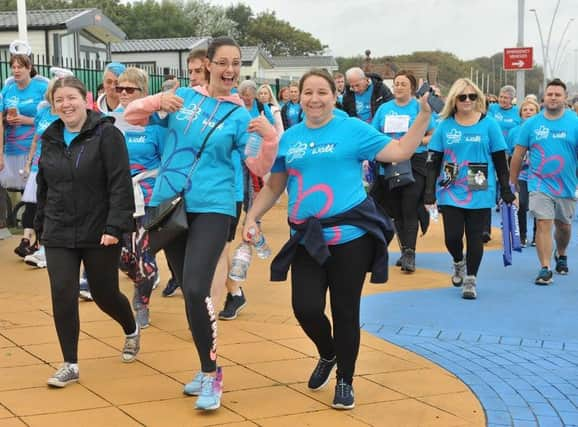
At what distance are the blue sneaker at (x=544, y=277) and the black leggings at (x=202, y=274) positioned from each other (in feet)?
16.1

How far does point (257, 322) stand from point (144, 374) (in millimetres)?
1625

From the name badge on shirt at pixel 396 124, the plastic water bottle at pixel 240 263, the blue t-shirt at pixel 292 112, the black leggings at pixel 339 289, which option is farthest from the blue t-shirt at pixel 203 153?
the blue t-shirt at pixel 292 112

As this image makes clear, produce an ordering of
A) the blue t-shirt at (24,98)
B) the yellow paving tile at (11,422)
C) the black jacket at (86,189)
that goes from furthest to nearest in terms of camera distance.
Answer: the blue t-shirt at (24,98) < the black jacket at (86,189) < the yellow paving tile at (11,422)

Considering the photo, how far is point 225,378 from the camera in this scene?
5441mm

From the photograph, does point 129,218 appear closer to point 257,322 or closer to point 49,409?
point 49,409

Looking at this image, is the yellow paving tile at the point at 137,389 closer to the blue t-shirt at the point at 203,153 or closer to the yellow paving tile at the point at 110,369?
the yellow paving tile at the point at 110,369

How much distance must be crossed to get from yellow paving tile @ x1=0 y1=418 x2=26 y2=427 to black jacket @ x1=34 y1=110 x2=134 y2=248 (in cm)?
105

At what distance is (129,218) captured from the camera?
5.17m

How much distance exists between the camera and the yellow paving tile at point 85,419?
457 cm

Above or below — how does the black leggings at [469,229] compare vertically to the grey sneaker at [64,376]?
above

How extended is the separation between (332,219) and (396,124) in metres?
4.68

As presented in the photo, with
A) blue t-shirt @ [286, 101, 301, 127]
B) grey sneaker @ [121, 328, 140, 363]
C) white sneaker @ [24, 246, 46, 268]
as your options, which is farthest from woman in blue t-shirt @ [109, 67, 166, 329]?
blue t-shirt @ [286, 101, 301, 127]

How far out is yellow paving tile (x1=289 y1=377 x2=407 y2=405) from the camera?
5.05 m

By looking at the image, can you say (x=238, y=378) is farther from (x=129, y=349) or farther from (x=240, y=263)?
(x=240, y=263)
